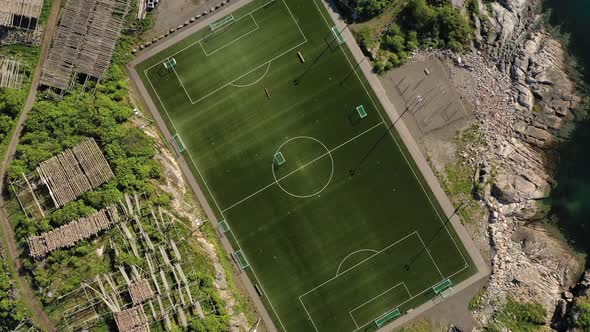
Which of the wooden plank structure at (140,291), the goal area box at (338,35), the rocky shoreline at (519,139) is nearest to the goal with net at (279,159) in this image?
the goal area box at (338,35)

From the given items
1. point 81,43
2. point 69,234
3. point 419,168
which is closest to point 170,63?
point 81,43

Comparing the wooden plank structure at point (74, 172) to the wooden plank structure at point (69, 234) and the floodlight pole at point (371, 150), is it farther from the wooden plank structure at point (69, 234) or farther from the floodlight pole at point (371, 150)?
the floodlight pole at point (371, 150)

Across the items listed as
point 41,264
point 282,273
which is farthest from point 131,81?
point 282,273

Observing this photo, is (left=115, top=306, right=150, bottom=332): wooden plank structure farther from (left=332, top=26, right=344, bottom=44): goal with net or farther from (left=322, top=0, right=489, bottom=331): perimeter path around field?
(left=332, top=26, right=344, bottom=44): goal with net

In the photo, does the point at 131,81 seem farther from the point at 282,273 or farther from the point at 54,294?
the point at 282,273

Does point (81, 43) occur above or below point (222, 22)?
above

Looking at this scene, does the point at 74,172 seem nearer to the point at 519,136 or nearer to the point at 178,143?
the point at 178,143

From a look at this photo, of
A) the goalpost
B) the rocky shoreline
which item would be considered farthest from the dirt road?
the rocky shoreline
